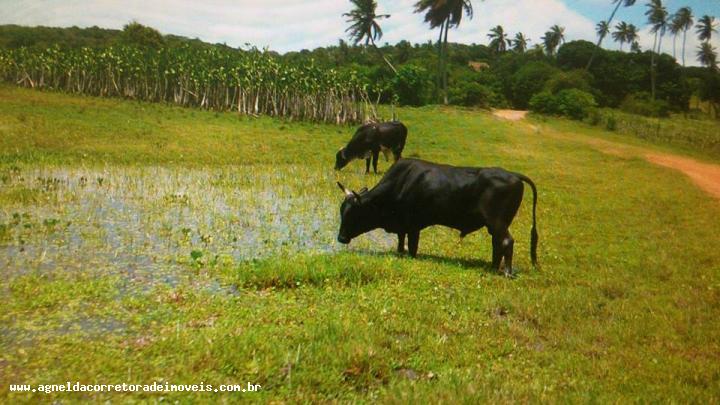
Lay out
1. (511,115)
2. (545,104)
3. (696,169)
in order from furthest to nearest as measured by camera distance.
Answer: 1. (545,104)
2. (511,115)
3. (696,169)

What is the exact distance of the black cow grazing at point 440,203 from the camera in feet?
29.6

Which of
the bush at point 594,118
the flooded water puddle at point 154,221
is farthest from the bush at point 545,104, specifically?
the flooded water puddle at point 154,221

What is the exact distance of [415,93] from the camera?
173 feet

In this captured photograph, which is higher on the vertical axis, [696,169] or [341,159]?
[696,169]

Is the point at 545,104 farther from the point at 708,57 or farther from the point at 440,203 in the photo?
the point at 440,203

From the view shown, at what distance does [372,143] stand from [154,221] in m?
10.8

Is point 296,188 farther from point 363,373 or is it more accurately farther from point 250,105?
point 250,105

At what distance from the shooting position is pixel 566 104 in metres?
46.1

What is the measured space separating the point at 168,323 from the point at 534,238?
572cm

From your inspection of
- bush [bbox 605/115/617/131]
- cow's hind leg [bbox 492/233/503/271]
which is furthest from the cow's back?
bush [bbox 605/115/617/131]

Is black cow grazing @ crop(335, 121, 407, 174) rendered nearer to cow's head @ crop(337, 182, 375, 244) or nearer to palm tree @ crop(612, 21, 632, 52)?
cow's head @ crop(337, 182, 375, 244)

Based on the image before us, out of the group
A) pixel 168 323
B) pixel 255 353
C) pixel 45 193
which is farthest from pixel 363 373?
pixel 45 193

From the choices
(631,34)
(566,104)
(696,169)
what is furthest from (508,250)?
(631,34)

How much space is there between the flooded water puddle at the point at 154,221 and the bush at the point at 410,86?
36.6 metres
